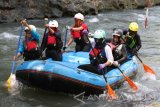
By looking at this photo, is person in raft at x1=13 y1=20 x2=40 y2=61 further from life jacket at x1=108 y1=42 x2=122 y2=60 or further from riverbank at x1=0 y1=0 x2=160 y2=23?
riverbank at x1=0 y1=0 x2=160 y2=23

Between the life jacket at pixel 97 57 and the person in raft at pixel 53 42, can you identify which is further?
the person in raft at pixel 53 42

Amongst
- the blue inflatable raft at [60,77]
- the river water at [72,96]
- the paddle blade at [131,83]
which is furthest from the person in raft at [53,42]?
the paddle blade at [131,83]

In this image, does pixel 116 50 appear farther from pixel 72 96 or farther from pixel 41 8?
pixel 41 8

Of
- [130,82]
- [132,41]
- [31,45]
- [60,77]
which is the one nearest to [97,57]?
[60,77]

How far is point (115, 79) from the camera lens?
28.4 feet

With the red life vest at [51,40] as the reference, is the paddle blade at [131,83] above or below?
below

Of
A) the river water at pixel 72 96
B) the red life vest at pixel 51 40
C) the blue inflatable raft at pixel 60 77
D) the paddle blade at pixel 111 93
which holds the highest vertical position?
the red life vest at pixel 51 40

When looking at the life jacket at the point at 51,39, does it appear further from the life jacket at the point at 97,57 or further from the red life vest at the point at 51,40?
the life jacket at the point at 97,57

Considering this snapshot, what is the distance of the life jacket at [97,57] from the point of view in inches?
327

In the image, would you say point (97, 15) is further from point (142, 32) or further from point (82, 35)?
point (82, 35)

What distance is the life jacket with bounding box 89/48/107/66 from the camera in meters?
8.30

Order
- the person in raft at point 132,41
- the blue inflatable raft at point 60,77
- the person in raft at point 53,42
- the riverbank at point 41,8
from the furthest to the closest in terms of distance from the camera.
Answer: the riverbank at point 41,8, the person in raft at point 132,41, the person in raft at point 53,42, the blue inflatable raft at point 60,77

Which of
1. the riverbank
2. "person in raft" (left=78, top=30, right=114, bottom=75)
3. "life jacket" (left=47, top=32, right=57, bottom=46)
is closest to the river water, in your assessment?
"person in raft" (left=78, top=30, right=114, bottom=75)

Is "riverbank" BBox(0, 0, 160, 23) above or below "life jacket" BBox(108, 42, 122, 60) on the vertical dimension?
below
